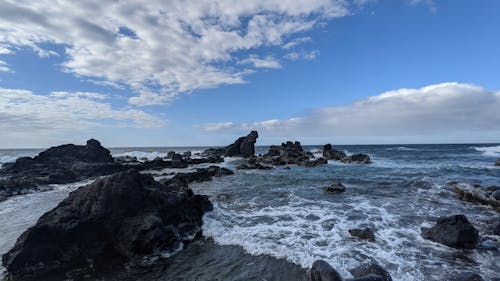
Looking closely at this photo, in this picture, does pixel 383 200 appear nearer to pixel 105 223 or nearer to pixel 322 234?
pixel 322 234

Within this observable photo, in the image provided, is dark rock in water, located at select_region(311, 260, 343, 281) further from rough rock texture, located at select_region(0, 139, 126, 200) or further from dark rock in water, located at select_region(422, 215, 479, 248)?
rough rock texture, located at select_region(0, 139, 126, 200)

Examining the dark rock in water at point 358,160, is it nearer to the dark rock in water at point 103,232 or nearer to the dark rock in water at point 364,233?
the dark rock in water at point 364,233

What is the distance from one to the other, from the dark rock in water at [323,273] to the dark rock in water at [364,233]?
4388 millimetres

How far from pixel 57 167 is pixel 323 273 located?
1550 inches

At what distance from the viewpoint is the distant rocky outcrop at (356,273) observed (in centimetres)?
774

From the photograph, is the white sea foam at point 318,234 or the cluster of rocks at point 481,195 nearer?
the white sea foam at point 318,234

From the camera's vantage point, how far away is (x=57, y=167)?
35.7 meters

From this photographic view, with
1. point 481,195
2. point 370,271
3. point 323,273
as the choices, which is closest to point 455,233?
point 370,271

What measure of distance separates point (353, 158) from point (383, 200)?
3439cm

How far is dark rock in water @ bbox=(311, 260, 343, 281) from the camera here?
7762mm

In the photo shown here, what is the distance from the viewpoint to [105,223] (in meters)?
11.5

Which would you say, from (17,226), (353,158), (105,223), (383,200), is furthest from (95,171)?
(353,158)

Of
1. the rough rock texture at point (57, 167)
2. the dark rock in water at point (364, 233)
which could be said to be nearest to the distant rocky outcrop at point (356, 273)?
the dark rock in water at point (364, 233)

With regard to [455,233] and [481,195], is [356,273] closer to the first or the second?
[455,233]
